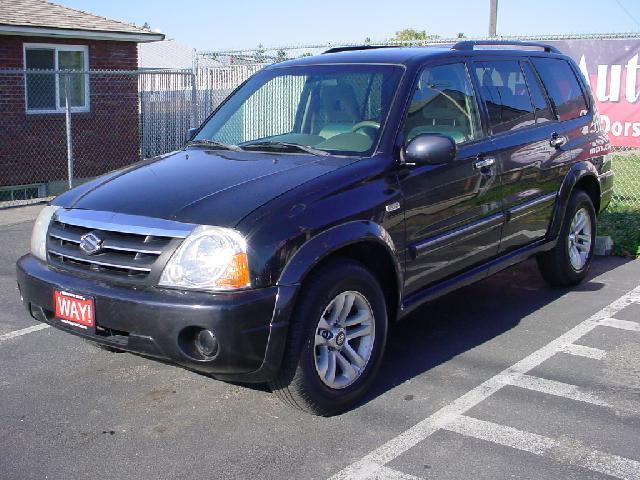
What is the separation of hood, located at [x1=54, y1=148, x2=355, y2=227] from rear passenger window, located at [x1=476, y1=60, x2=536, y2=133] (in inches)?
60.1

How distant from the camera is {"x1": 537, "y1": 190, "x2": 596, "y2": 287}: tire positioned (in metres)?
6.55

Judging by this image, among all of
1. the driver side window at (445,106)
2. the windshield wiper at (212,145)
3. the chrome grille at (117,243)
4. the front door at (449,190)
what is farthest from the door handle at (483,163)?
the chrome grille at (117,243)

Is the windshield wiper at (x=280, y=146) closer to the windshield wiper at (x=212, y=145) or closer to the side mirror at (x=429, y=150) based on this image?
the windshield wiper at (x=212, y=145)

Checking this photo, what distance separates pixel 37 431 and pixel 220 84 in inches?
497

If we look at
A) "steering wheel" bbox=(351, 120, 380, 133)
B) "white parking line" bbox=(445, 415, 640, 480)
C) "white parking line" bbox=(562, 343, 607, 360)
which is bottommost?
"white parking line" bbox=(445, 415, 640, 480)

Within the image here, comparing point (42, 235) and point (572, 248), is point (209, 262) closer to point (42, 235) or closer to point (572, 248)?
point (42, 235)

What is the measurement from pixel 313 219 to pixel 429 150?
3.02 ft

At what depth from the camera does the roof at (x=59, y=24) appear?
1372cm

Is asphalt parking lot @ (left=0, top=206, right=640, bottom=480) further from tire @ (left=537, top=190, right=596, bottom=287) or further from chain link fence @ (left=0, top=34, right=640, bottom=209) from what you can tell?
chain link fence @ (left=0, top=34, right=640, bottom=209)

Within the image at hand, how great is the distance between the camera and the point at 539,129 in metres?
6.09

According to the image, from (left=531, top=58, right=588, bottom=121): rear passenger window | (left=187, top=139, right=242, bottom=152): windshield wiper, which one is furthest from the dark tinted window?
(left=187, top=139, right=242, bottom=152): windshield wiper

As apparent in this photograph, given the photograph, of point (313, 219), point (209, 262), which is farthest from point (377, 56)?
point (209, 262)

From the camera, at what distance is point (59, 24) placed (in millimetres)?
14367

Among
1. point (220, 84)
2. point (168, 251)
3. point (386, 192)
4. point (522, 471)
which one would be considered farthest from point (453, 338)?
point (220, 84)
